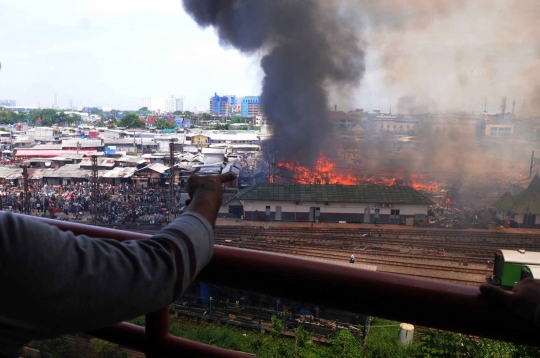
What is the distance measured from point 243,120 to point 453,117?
38.9 feet

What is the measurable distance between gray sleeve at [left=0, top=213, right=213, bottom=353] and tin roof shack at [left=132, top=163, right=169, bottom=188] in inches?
301

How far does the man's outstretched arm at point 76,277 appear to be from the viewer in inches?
10.8

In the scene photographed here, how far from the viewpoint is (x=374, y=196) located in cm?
664

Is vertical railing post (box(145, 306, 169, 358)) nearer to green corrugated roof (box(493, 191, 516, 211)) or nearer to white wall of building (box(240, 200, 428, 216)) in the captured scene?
white wall of building (box(240, 200, 428, 216))

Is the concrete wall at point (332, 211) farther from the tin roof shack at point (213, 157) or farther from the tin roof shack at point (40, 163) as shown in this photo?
the tin roof shack at point (40, 163)

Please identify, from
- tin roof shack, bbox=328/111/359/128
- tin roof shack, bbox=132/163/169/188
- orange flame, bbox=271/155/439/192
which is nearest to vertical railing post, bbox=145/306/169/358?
tin roof shack, bbox=132/163/169/188

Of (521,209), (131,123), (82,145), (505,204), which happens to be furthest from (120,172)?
(131,123)

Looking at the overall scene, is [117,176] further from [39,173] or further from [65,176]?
[39,173]

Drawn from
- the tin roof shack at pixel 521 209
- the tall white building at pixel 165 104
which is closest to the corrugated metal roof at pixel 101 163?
the tin roof shack at pixel 521 209

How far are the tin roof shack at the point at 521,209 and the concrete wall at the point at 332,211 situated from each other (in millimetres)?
1807

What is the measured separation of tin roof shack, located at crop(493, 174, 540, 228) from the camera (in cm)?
701

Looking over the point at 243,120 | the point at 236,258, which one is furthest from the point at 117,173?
the point at 243,120

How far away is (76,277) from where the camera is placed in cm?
28

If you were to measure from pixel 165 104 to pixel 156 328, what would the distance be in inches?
1780
